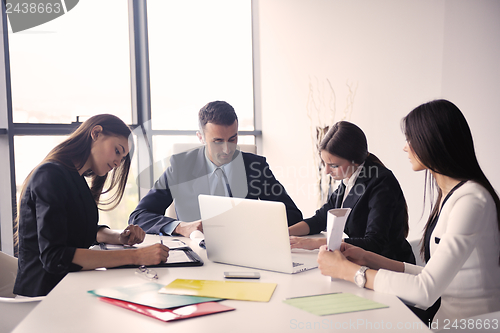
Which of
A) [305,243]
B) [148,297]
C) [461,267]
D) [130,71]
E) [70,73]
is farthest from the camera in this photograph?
[130,71]

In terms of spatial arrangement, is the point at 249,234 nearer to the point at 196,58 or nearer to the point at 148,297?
the point at 148,297

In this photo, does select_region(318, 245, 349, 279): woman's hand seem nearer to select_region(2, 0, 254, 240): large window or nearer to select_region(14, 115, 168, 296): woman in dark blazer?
select_region(14, 115, 168, 296): woman in dark blazer

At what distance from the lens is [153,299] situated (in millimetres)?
1009

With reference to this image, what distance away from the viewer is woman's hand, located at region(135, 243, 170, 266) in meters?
1.29

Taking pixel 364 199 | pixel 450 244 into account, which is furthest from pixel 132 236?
pixel 450 244

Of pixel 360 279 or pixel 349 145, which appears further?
pixel 349 145

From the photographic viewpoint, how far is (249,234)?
1.27 m

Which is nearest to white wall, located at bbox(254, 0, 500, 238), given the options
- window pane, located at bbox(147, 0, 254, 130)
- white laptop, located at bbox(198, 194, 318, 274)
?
window pane, located at bbox(147, 0, 254, 130)

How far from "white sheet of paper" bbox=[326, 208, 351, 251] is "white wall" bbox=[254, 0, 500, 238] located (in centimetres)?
219

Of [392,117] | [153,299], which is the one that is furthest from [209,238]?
[392,117]

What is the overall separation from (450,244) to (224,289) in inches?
25.4

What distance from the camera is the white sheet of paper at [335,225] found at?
111 centimetres

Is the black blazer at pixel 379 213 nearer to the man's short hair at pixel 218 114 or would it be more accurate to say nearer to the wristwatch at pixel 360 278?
the wristwatch at pixel 360 278

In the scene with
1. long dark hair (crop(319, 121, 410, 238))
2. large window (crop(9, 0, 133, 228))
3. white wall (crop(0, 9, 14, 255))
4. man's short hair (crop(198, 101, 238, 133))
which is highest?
large window (crop(9, 0, 133, 228))
